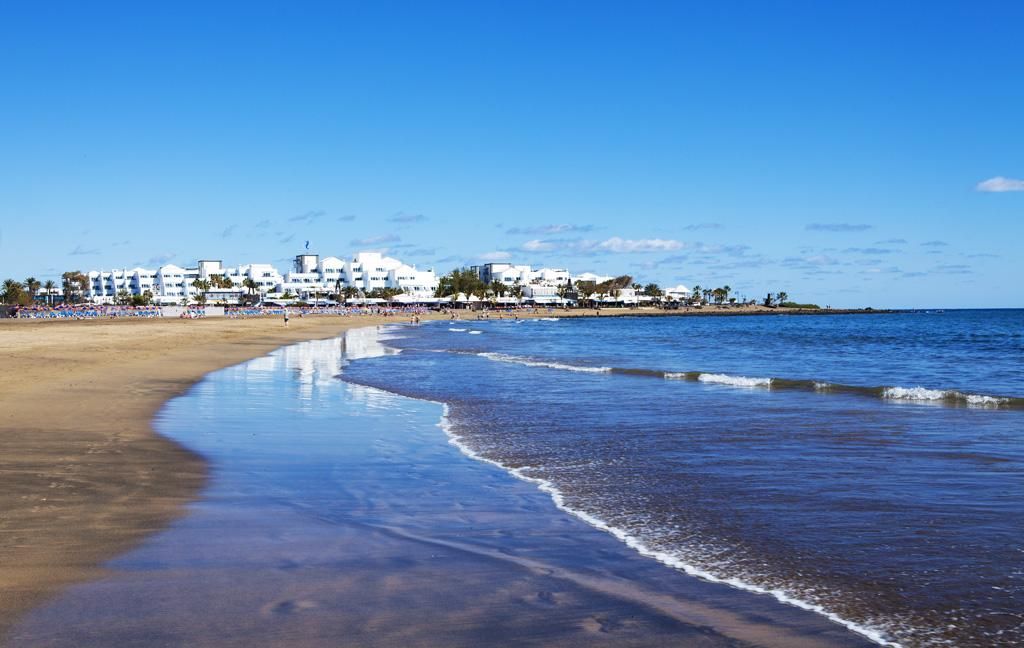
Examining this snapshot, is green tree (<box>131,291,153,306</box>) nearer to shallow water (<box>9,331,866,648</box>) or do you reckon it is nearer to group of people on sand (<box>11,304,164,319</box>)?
group of people on sand (<box>11,304,164,319</box>)

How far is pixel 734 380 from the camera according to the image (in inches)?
870

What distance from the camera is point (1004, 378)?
23.3 metres

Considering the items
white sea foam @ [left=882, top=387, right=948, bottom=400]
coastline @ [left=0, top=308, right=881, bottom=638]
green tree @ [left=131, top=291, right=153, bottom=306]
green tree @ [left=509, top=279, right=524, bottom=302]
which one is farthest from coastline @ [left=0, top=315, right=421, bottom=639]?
green tree @ [left=509, top=279, right=524, bottom=302]

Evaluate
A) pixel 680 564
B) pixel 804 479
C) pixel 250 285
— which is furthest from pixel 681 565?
pixel 250 285

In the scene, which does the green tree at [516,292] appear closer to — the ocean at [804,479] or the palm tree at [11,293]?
the palm tree at [11,293]

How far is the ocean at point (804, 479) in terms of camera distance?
5273mm

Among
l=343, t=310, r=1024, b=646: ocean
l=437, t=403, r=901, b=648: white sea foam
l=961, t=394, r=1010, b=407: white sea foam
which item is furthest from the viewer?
l=961, t=394, r=1010, b=407: white sea foam

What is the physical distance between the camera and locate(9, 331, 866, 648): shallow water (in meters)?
4.39

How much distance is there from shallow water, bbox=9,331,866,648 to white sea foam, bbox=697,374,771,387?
1336 centimetres

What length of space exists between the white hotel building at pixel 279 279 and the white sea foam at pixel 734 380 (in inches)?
5356

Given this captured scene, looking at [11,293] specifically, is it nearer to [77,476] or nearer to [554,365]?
[554,365]

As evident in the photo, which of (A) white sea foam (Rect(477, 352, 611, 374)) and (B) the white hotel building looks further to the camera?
(B) the white hotel building

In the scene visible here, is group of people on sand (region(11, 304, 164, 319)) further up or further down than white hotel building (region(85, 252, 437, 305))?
further down

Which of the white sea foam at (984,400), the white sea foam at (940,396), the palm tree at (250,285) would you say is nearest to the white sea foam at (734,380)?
the white sea foam at (940,396)
